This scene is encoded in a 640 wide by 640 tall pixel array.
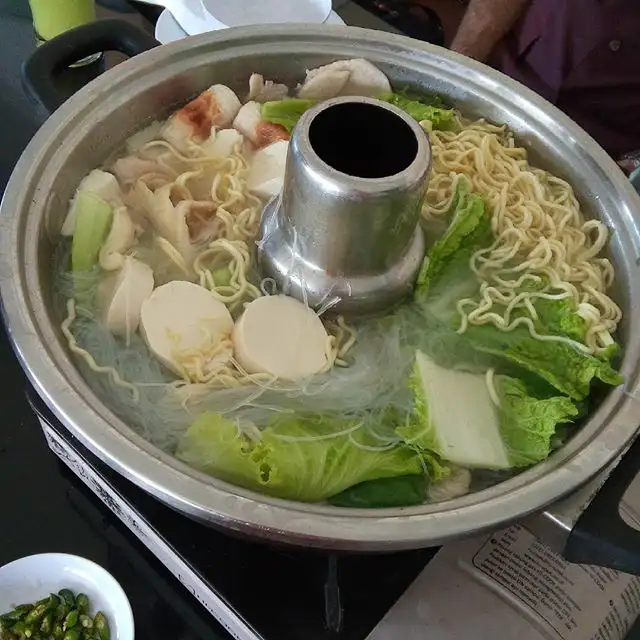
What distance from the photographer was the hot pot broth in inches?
56.4

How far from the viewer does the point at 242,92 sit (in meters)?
2.05

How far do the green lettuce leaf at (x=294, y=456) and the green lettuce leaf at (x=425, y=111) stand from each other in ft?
2.94

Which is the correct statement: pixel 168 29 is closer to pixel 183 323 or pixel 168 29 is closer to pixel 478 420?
pixel 183 323

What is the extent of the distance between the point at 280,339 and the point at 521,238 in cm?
68

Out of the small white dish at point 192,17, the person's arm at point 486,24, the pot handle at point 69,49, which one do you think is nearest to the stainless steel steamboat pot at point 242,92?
the pot handle at point 69,49

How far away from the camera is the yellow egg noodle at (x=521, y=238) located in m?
1.70

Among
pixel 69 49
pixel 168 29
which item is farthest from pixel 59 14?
pixel 69 49

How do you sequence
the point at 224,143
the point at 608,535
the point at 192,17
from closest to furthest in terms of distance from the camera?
the point at 608,535
the point at 224,143
the point at 192,17

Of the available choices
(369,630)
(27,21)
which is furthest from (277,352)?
(27,21)

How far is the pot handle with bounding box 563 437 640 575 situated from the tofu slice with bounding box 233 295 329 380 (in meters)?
0.58

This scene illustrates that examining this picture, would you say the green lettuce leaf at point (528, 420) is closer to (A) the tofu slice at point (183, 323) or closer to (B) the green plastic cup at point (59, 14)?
(A) the tofu slice at point (183, 323)

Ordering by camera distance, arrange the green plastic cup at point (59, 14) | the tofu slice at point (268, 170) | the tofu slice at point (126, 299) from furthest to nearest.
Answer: the green plastic cup at point (59, 14)
the tofu slice at point (268, 170)
the tofu slice at point (126, 299)

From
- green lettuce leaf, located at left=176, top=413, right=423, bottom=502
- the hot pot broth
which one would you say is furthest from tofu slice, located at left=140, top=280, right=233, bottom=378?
green lettuce leaf, located at left=176, top=413, right=423, bottom=502

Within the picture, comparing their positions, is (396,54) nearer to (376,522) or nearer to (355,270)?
Answer: (355,270)
